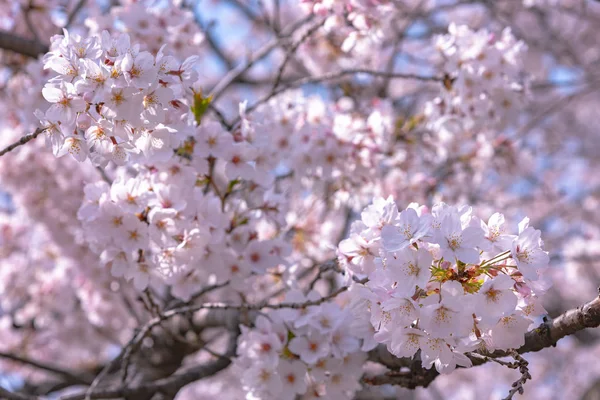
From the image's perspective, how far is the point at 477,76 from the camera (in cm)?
265

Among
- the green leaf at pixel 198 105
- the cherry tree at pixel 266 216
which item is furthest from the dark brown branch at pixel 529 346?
the green leaf at pixel 198 105

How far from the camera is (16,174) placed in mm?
3875

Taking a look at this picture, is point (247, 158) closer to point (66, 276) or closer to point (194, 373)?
point (194, 373)

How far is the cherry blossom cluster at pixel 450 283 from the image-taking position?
4.54ft

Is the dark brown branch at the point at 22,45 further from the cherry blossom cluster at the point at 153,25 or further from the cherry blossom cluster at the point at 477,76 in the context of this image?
the cherry blossom cluster at the point at 477,76

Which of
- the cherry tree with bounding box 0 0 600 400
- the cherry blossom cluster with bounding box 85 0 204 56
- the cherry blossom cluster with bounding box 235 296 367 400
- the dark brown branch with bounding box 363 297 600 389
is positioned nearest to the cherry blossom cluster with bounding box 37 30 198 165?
the cherry tree with bounding box 0 0 600 400

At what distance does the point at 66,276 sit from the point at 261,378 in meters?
2.71

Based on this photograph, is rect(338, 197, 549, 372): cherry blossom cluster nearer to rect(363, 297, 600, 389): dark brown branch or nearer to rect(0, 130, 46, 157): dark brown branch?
rect(363, 297, 600, 389): dark brown branch

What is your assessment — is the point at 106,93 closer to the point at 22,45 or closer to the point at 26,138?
the point at 26,138

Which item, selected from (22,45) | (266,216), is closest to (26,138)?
(266,216)

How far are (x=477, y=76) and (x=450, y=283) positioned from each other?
1539 millimetres

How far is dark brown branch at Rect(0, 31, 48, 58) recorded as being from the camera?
124 inches

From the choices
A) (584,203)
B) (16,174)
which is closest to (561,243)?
(584,203)

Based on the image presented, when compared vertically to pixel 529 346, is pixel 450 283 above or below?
above
